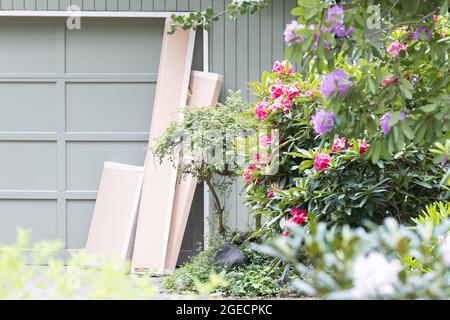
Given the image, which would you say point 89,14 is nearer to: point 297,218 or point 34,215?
point 34,215

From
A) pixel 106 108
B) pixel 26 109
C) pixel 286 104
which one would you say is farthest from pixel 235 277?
pixel 26 109

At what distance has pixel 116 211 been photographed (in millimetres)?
7164

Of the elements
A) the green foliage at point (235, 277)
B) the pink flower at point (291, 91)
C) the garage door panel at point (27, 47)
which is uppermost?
the garage door panel at point (27, 47)

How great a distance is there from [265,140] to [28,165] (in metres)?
2.72

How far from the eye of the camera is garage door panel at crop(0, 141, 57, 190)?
741cm

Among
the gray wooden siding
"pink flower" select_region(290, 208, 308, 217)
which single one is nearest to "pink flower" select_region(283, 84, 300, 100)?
"pink flower" select_region(290, 208, 308, 217)

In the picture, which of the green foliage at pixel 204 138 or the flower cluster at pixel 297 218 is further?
the green foliage at pixel 204 138

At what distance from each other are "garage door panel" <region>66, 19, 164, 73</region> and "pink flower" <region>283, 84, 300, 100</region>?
2115mm

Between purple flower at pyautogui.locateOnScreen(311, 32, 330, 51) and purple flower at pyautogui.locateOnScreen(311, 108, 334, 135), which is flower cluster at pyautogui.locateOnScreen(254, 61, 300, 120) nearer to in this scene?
purple flower at pyautogui.locateOnScreen(311, 108, 334, 135)

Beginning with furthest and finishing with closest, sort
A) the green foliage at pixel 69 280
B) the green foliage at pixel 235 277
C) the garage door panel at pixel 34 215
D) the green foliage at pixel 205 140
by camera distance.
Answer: the garage door panel at pixel 34 215 → the green foliage at pixel 205 140 → the green foliage at pixel 235 277 → the green foliage at pixel 69 280

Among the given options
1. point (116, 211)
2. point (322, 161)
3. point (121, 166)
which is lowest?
point (116, 211)

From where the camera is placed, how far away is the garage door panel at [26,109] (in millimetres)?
7426

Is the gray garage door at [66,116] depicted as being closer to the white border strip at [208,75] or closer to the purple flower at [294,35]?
the white border strip at [208,75]

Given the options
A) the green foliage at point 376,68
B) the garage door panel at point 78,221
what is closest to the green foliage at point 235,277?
the garage door panel at point 78,221
